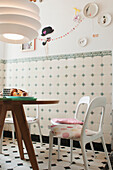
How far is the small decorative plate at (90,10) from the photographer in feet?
10.9

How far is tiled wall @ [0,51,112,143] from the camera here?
3199 mm

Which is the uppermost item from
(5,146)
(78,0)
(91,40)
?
(78,0)

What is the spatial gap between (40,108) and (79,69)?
3.48 feet

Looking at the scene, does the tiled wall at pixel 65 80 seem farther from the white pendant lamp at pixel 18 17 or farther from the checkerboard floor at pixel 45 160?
the white pendant lamp at pixel 18 17

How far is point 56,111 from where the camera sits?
140 inches

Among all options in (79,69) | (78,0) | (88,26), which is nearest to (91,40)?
(88,26)

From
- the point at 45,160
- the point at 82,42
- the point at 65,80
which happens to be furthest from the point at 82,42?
the point at 45,160

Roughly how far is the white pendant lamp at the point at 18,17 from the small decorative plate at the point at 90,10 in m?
1.41

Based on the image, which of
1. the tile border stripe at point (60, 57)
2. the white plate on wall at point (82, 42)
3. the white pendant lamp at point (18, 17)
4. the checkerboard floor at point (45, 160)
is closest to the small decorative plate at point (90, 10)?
the white plate on wall at point (82, 42)

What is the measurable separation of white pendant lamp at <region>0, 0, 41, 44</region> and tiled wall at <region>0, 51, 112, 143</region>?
Result: 1386mm

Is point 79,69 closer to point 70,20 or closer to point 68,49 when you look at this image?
point 68,49

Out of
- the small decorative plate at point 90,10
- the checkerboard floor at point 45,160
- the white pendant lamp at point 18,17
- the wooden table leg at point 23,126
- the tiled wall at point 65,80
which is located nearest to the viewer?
the white pendant lamp at point 18,17

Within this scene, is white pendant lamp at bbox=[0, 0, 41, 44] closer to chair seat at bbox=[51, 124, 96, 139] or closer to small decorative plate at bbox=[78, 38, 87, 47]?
chair seat at bbox=[51, 124, 96, 139]

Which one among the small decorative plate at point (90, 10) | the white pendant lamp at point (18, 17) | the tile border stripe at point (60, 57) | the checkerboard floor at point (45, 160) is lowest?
the checkerboard floor at point (45, 160)
